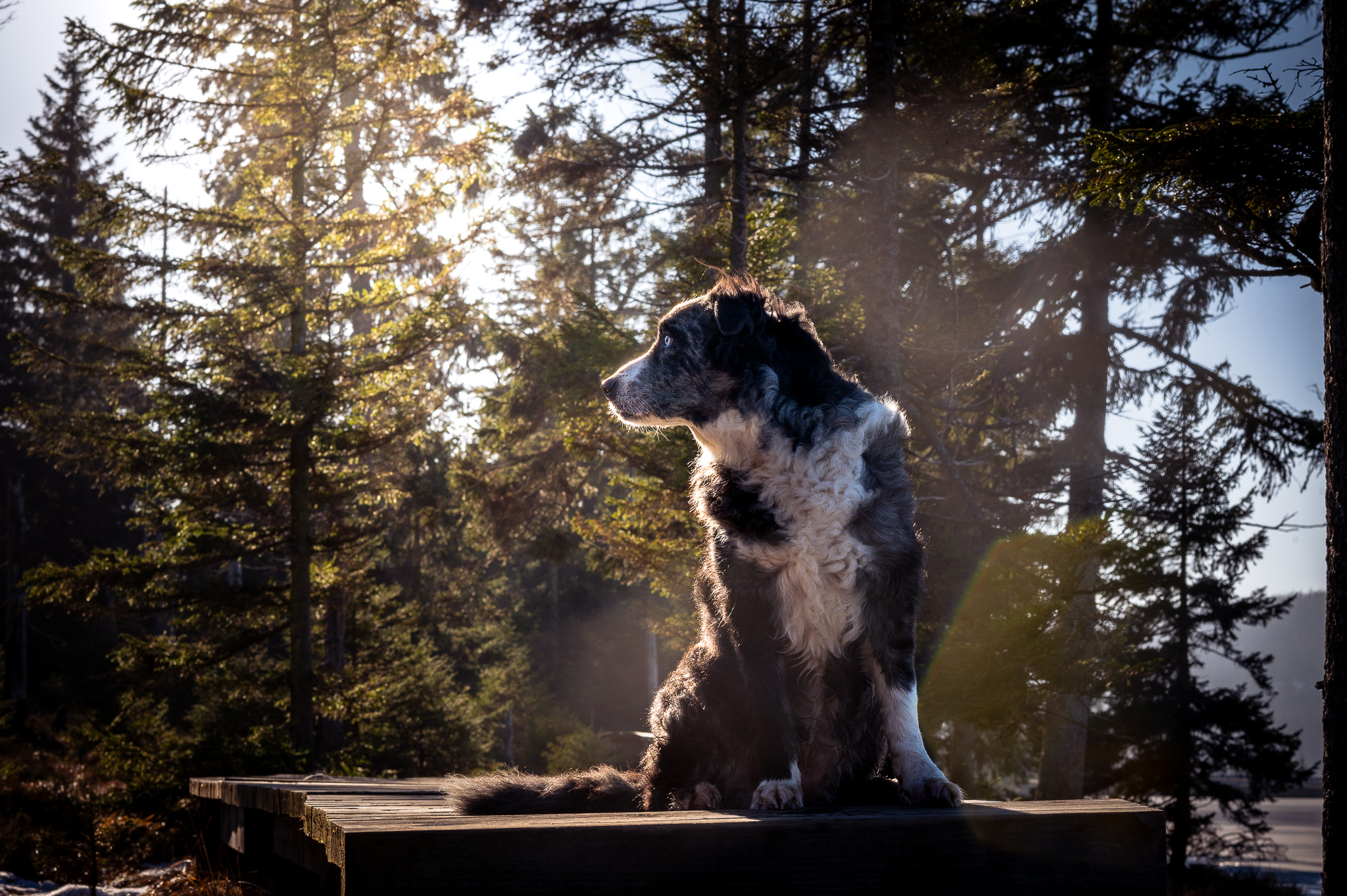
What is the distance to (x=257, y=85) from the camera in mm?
12273

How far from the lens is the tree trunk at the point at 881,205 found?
357 inches

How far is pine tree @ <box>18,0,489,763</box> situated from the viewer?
1144 cm

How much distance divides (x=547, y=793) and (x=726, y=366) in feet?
5.85

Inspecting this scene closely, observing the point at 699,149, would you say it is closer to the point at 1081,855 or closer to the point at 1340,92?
the point at 1340,92

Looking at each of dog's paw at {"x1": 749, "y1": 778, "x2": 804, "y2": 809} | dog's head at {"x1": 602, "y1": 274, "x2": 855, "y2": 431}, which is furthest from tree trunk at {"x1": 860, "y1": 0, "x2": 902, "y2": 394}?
dog's paw at {"x1": 749, "y1": 778, "x2": 804, "y2": 809}

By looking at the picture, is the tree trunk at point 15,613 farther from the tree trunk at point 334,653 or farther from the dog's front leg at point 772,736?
the dog's front leg at point 772,736

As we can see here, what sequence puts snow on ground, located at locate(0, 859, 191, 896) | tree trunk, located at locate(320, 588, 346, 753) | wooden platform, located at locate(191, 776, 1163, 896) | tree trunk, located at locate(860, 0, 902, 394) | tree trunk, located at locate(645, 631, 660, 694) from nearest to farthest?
wooden platform, located at locate(191, 776, 1163, 896) → snow on ground, located at locate(0, 859, 191, 896) → tree trunk, located at locate(860, 0, 902, 394) → tree trunk, located at locate(320, 588, 346, 753) → tree trunk, located at locate(645, 631, 660, 694)

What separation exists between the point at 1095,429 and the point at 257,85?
49.2ft

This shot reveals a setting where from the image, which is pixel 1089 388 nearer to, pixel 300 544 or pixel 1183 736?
pixel 1183 736

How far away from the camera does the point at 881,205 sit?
9.28 meters

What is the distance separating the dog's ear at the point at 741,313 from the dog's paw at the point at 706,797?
175 centimetres

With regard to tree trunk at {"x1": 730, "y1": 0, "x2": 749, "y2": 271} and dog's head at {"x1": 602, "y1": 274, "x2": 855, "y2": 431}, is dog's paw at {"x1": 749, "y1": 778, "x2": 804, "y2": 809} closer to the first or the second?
dog's head at {"x1": 602, "y1": 274, "x2": 855, "y2": 431}

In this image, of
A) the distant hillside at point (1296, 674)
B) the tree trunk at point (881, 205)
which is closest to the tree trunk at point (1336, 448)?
the tree trunk at point (881, 205)

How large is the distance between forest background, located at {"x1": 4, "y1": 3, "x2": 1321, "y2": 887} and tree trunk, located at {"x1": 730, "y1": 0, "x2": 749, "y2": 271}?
0.18 feet
